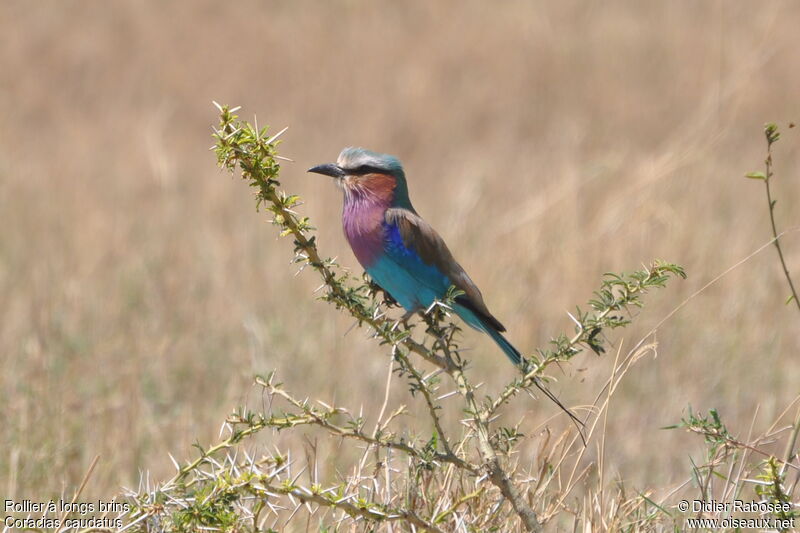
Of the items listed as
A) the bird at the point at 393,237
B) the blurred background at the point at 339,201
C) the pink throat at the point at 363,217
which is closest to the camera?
the bird at the point at 393,237

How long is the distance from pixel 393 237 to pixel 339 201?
13.3ft

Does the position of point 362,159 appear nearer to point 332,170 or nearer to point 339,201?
point 332,170

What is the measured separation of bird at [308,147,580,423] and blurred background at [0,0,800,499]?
75 centimetres

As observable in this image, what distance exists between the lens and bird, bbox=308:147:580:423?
3.30 meters

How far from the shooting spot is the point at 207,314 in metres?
6.03

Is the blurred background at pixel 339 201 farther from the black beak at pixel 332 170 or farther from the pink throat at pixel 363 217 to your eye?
the black beak at pixel 332 170

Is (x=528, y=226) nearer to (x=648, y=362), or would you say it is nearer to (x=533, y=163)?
(x=648, y=362)

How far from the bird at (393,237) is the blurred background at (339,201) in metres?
0.75

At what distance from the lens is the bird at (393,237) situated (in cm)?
330

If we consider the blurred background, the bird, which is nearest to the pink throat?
the bird

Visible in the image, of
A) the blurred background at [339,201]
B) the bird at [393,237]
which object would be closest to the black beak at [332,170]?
the bird at [393,237]

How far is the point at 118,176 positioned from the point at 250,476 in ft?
22.5

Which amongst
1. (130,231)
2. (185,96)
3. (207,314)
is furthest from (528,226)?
(185,96)

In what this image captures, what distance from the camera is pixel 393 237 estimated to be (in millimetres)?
3447
